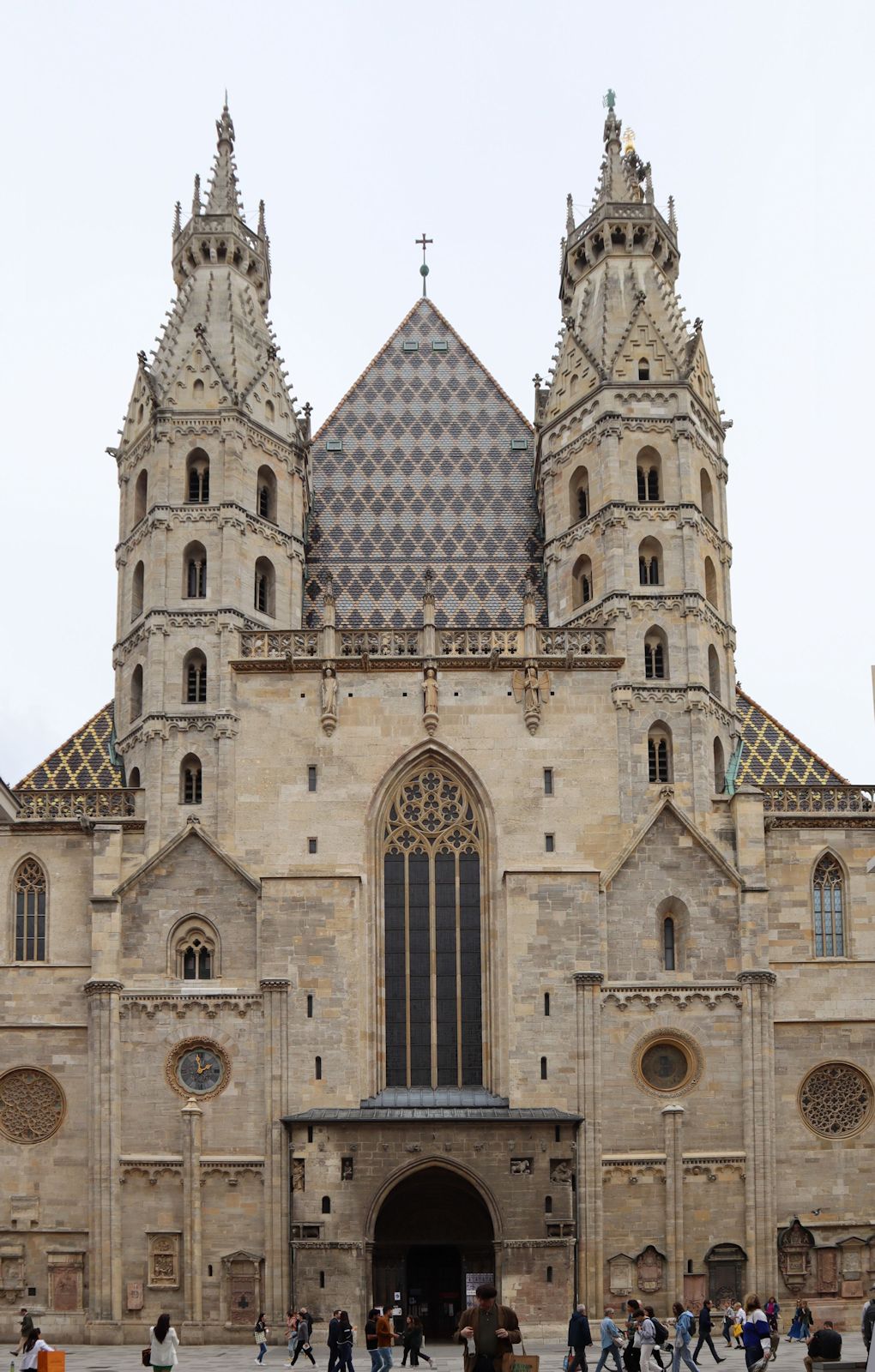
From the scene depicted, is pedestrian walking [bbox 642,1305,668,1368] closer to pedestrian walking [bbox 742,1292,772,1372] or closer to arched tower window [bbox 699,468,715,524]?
pedestrian walking [bbox 742,1292,772,1372]

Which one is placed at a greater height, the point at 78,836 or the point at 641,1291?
the point at 78,836

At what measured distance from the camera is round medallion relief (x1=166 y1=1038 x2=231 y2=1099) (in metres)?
39.3

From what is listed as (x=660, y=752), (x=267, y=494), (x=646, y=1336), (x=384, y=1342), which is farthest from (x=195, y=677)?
(x=646, y=1336)

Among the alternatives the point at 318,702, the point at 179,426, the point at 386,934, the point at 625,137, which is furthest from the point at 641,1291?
the point at 625,137

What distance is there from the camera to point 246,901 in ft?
133

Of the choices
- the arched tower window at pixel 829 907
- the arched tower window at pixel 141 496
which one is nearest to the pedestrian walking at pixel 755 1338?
the arched tower window at pixel 829 907

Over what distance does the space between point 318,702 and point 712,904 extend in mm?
9877

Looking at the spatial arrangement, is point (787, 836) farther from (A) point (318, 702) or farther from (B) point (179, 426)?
(B) point (179, 426)

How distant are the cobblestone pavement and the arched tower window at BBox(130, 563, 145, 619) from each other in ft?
53.6

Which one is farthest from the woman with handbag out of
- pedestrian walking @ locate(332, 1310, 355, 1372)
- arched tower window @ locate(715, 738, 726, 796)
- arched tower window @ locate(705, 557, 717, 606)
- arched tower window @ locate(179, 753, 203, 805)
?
arched tower window @ locate(705, 557, 717, 606)

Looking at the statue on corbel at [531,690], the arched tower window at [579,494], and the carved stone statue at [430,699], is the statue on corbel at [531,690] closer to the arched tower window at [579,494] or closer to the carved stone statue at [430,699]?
the carved stone statue at [430,699]

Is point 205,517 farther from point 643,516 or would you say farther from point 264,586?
point 643,516

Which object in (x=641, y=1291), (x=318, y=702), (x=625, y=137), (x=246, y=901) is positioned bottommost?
(x=641, y=1291)

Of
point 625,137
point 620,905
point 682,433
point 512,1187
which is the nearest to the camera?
point 512,1187
